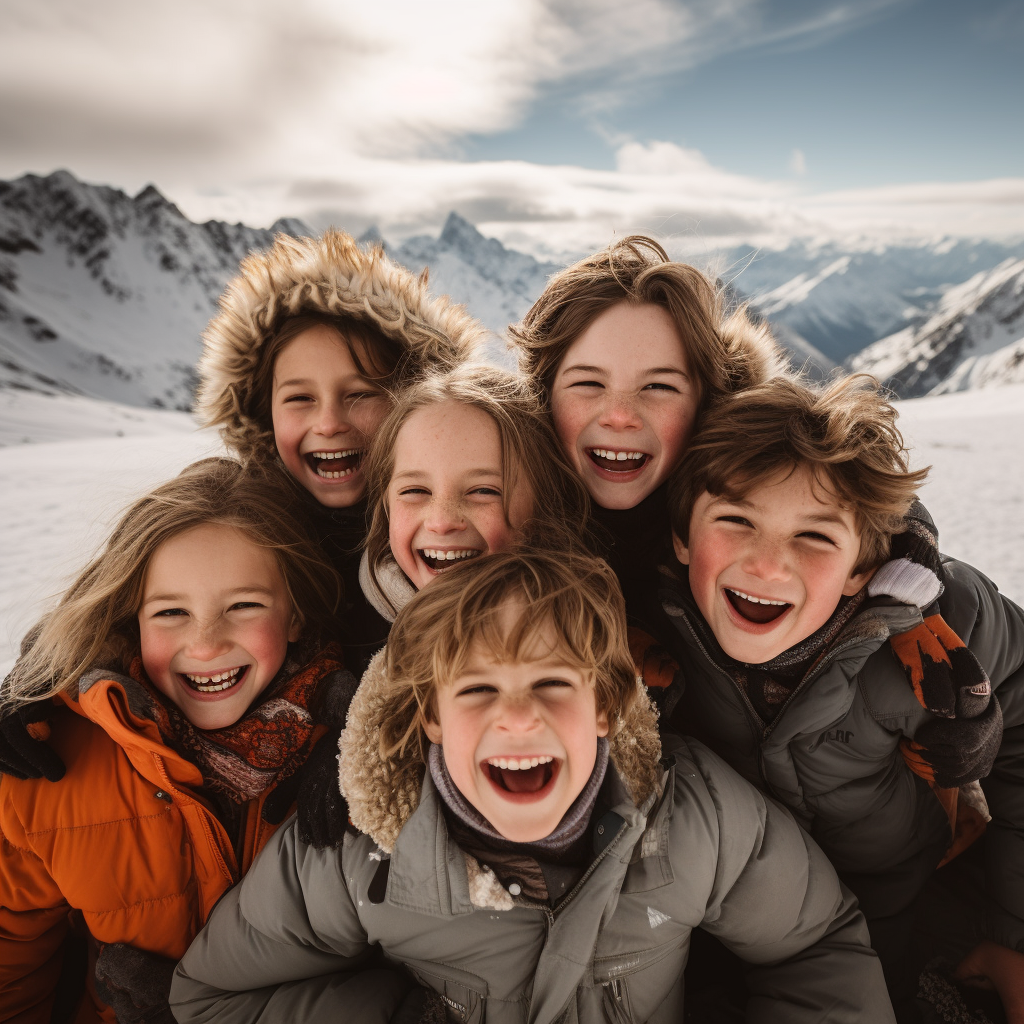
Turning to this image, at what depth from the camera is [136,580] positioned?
6.80 feet

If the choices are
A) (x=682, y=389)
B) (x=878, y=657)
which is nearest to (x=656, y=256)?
(x=682, y=389)

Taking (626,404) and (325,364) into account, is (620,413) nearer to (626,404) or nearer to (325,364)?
(626,404)

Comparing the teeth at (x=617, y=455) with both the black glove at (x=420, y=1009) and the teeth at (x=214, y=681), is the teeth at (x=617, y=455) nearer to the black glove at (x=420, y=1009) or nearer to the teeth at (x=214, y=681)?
the teeth at (x=214, y=681)

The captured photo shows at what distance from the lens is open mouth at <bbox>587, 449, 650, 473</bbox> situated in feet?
7.34

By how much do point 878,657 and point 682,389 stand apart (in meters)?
1.02

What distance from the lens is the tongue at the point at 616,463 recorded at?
2.26m

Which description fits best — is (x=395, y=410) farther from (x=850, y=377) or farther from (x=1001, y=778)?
(x=1001, y=778)

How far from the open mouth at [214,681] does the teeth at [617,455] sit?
4.31 feet

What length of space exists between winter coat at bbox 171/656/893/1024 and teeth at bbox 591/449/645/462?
2.69 ft

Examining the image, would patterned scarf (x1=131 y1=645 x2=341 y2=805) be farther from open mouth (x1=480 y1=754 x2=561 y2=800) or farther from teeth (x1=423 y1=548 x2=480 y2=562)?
open mouth (x1=480 y1=754 x2=561 y2=800)

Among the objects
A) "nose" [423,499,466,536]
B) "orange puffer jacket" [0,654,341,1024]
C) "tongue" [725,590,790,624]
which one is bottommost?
"orange puffer jacket" [0,654,341,1024]

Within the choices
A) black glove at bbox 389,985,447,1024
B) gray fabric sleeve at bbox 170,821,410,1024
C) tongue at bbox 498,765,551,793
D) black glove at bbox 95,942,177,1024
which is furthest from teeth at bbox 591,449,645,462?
black glove at bbox 95,942,177,1024

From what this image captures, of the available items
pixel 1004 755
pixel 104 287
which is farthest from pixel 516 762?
pixel 104 287

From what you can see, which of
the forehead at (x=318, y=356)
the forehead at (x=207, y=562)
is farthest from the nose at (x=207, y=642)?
the forehead at (x=318, y=356)
